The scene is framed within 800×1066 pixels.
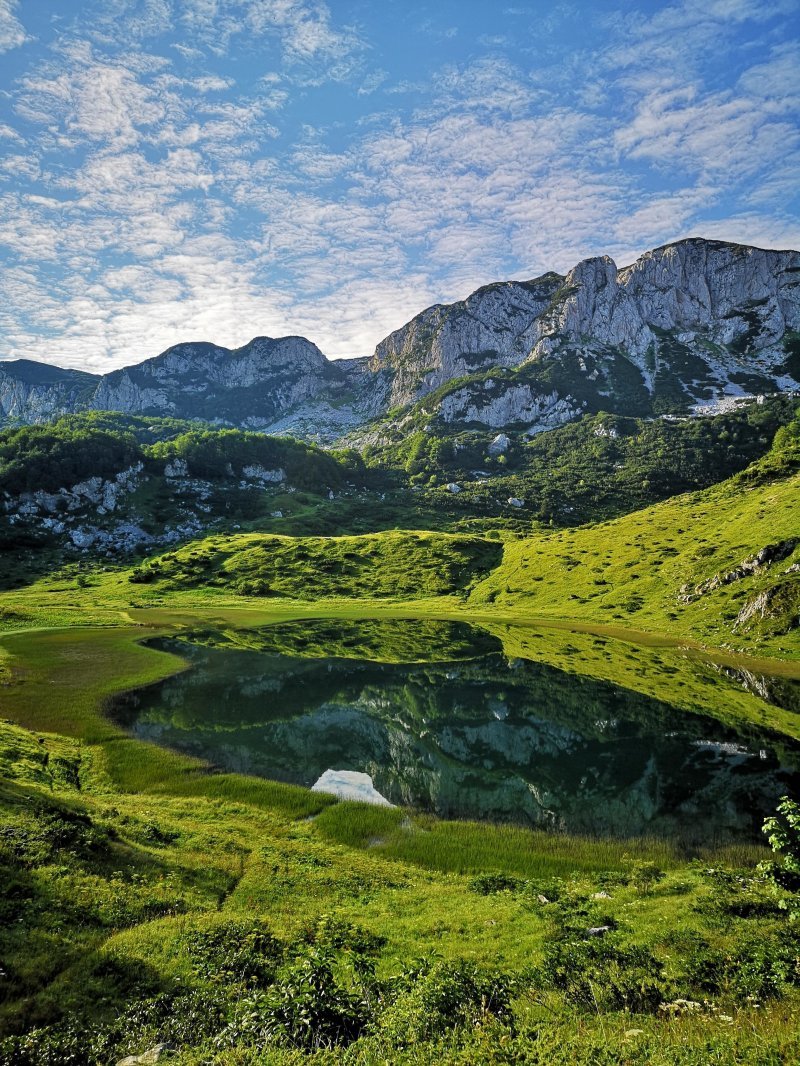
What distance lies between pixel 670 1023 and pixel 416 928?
35.0ft

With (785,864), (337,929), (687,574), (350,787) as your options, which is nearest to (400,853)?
(337,929)

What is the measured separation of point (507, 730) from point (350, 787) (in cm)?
2242

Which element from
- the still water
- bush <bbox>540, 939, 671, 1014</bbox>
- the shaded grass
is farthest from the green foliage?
the still water

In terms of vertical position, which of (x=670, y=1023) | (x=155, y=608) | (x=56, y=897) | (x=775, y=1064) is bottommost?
(x=155, y=608)

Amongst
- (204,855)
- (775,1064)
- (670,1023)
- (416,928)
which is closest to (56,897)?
(204,855)

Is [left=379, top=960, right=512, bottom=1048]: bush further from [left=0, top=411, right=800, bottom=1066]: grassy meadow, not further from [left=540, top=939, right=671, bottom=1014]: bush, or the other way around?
[left=540, top=939, right=671, bottom=1014]: bush

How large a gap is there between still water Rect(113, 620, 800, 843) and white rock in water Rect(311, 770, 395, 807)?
0.26 metres

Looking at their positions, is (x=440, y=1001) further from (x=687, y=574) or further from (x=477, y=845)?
(x=687, y=574)

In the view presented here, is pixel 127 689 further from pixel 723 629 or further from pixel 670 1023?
pixel 723 629

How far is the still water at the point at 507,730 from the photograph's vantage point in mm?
39781

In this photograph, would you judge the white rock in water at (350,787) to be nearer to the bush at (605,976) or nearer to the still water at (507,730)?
the still water at (507,730)

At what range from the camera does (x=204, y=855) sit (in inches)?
1061

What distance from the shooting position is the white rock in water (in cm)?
3934

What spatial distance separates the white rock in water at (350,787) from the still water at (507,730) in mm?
259
